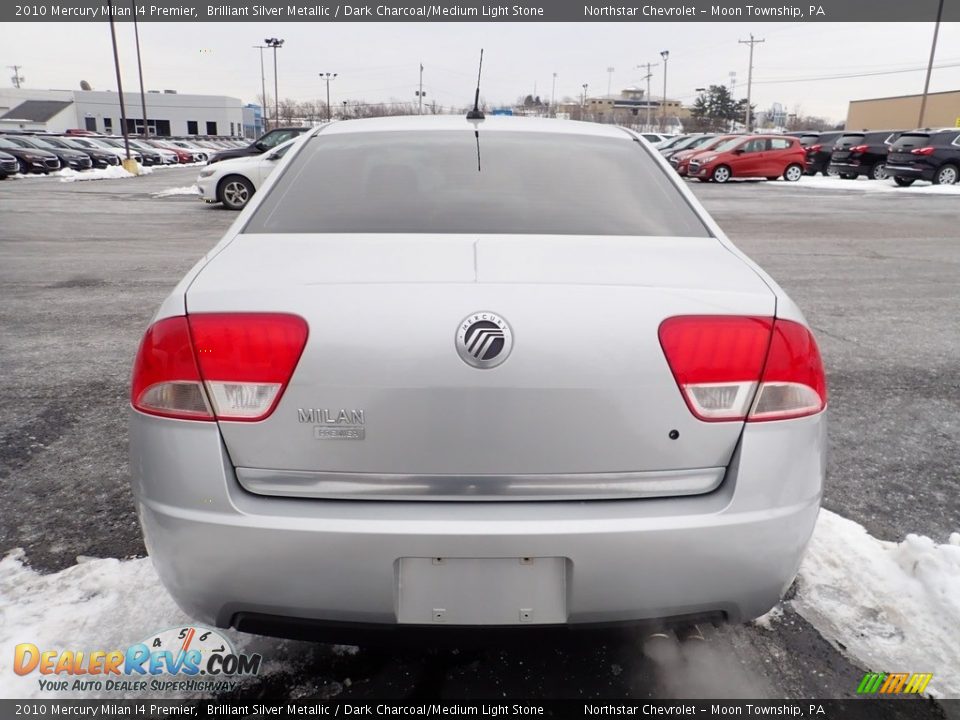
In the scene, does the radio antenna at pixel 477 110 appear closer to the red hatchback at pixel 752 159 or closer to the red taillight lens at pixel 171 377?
the red taillight lens at pixel 171 377

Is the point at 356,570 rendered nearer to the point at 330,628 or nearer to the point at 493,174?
the point at 330,628

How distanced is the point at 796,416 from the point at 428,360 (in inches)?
35.2

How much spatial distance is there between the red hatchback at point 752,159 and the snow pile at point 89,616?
85.0 ft

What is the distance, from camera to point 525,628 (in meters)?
1.63

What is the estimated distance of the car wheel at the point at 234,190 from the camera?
14.6 metres

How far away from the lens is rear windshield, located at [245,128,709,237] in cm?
218

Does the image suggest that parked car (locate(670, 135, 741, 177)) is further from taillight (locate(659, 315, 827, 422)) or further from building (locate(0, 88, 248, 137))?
building (locate(0, 88, 248, 137))

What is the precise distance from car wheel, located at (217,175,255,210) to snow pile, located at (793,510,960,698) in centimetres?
1401

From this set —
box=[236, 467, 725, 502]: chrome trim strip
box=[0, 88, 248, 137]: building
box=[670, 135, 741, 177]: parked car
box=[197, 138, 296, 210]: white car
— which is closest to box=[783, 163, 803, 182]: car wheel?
box=[670, 135, 741, 177]: parked car

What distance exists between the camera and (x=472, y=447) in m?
1.58

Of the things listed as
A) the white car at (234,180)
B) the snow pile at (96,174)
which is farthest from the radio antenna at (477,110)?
the snow pile at (96,174)

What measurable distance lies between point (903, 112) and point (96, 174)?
6619 centimetres

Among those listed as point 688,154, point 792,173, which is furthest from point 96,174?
point 792,173

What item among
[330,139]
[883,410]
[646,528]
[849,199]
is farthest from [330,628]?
[849,199]
